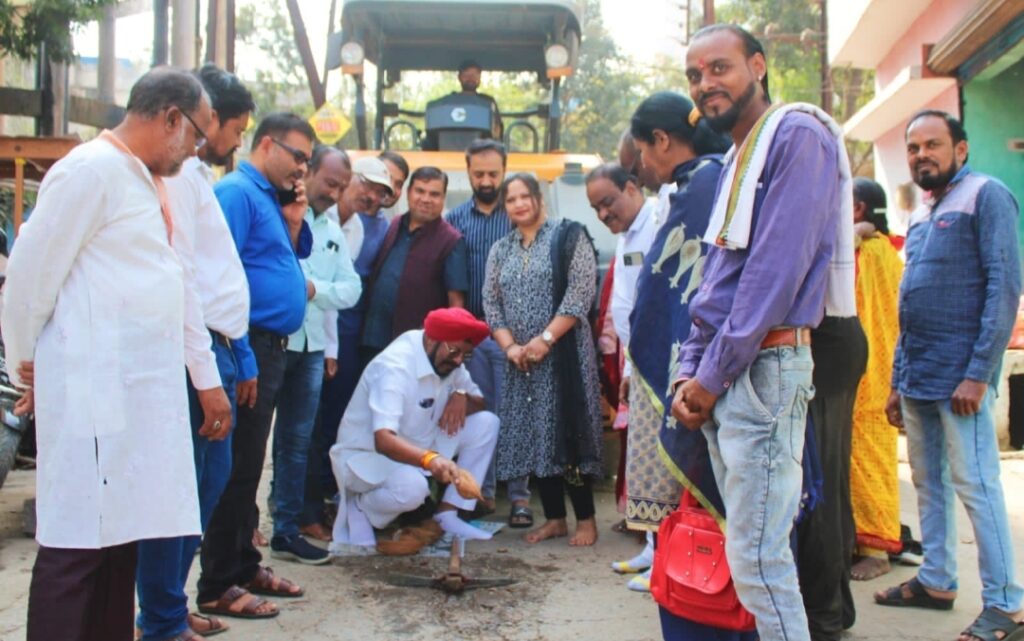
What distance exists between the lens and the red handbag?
274 cm

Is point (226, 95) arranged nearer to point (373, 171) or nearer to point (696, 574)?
point (373, 171)

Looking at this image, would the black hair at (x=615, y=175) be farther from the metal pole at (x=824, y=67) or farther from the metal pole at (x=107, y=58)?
Result: the metal pole at (x=824, y=67)

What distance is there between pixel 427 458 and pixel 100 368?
2.16 metres

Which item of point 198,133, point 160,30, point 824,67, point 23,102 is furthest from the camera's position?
point 824,67

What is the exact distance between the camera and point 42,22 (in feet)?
26.4

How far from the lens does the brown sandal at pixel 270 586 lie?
4172 millimetres

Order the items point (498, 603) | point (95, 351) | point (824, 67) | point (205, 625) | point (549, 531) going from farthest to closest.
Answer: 1. point (824, 67)
2. point (549, 531)
3. point (498, 603)
4. point (205, 625)
5. point (95, 351)

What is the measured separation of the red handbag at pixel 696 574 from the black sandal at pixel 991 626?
1.23 metres

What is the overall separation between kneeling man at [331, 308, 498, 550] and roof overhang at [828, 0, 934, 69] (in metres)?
9.03

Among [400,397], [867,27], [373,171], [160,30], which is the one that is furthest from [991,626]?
[867,27]

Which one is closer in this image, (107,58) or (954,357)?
(954,357)

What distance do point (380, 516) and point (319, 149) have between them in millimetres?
1748

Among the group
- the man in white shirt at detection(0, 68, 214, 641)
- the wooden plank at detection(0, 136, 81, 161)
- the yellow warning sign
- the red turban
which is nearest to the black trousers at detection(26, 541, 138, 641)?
the man in white shirt at detection(0, 68, 214, 641)

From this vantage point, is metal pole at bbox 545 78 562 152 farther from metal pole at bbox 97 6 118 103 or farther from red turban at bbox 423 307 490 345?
metal pole at bbox 97 6 118 103
